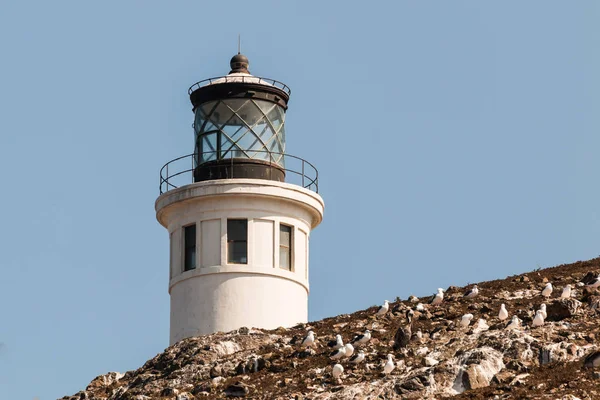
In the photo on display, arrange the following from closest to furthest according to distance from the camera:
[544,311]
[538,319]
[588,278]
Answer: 1. [538,319]
2. [544,311]
3. [588,278]

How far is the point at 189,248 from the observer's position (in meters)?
43.5

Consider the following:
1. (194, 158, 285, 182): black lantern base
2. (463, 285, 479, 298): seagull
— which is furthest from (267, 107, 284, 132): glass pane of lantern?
(463, 285, 479, 298): seagull

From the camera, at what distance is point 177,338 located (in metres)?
42.9

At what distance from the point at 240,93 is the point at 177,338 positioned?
6.59 m

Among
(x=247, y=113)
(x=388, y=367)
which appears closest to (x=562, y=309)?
(x=388, y=367)

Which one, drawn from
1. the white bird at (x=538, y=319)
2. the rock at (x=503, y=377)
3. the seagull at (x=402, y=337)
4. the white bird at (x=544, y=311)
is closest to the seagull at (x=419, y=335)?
the seagull at (x=402, y=337)

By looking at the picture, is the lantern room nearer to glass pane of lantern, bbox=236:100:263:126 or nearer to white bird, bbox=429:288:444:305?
glass pane of lantern, bbox=236:100:263:126

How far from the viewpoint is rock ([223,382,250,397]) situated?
114ft

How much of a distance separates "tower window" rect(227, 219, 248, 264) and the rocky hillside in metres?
2.70

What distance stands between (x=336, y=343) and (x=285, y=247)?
798 centimetres

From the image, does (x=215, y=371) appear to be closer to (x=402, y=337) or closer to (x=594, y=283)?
(x=402, y=337)

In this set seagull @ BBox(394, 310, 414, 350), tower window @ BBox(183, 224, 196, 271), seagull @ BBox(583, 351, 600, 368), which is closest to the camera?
seagull @ BBox(583, 351, 600, 368)

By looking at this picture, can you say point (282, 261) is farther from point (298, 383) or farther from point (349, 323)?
point (298, 383)

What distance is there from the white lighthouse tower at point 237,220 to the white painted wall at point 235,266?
25mm
